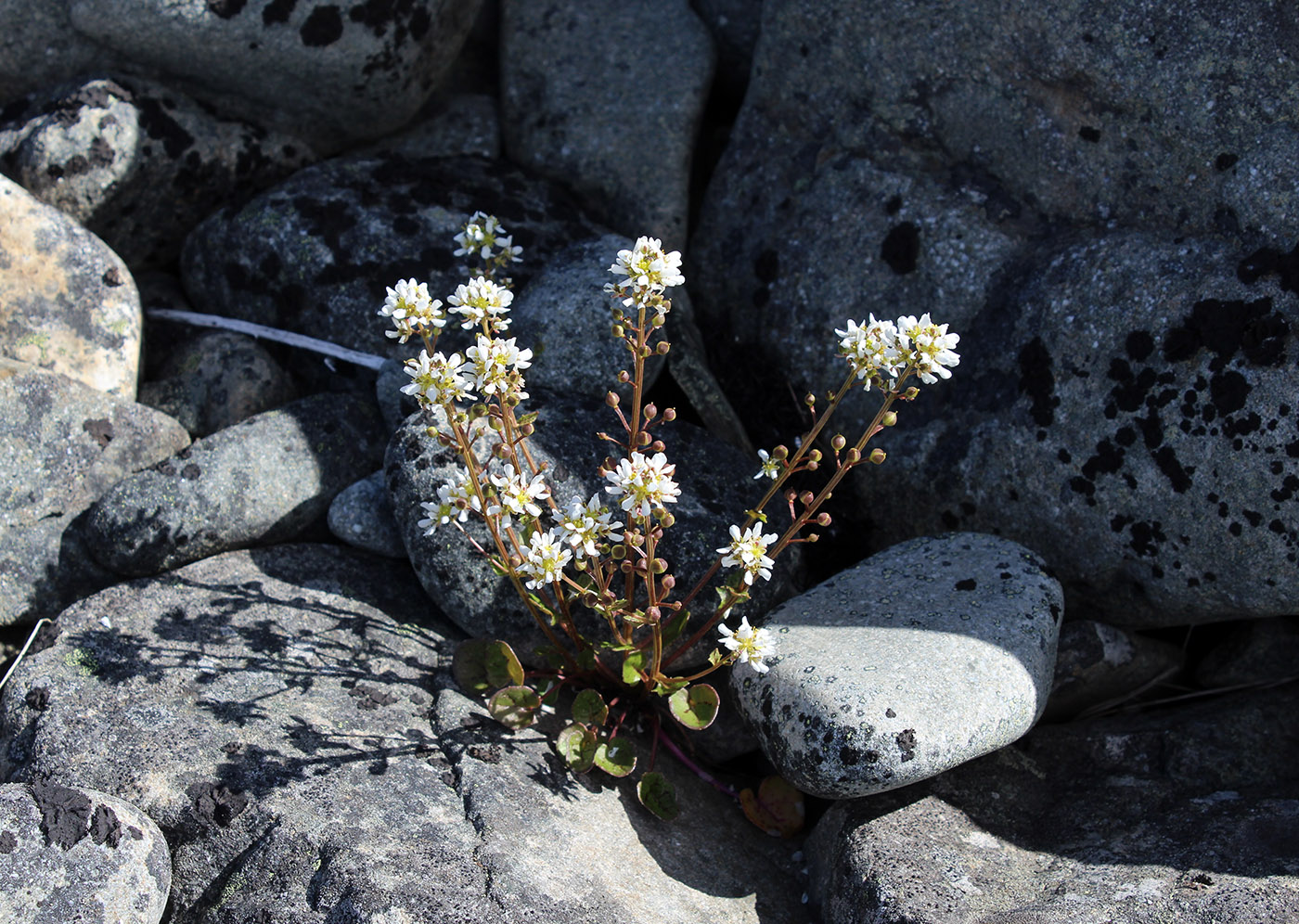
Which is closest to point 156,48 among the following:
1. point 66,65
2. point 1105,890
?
point 66,65

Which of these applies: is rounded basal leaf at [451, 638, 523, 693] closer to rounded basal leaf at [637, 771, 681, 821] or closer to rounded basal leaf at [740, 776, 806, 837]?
rounded basal leaf at [637, 771, 681, 821]

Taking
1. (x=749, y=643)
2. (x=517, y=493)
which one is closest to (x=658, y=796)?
(x=749, y=643)

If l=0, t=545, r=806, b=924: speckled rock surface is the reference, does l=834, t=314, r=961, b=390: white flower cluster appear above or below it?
above

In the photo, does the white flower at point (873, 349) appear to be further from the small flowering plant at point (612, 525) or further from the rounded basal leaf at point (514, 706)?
the rounded basal leaf at point (514, 706)

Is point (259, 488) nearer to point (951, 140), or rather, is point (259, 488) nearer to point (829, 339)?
point (829, 339)

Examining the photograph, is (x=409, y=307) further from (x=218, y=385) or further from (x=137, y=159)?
(x=137, y=159)

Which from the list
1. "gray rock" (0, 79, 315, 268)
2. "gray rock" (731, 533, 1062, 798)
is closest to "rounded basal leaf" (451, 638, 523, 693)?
"gray rock" (731, 533, 1062, 798)
